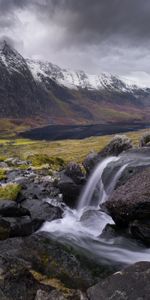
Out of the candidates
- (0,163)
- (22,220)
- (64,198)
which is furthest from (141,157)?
(0,163)

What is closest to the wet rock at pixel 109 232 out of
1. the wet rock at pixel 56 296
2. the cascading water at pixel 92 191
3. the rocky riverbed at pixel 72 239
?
the rocky riverbed at pixel 72 239

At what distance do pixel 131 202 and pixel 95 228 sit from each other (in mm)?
6619

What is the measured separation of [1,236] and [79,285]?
931 centimetres

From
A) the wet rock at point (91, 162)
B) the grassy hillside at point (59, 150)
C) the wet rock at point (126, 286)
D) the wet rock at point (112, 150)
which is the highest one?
the wet rock at point (112, 150)

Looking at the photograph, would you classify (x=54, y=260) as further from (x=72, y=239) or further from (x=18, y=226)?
(x=18, y=226)

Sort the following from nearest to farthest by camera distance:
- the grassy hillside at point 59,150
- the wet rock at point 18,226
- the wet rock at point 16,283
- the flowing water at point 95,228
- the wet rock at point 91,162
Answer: the wet rock at point 16,283 → the flowing water at point 95,228 → the wet rock at point 18,226 → the wet rock at point 91,162 → the grassy hillside at point 59,150

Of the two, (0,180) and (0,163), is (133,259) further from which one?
(0,163)

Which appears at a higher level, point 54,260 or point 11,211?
point 11,211

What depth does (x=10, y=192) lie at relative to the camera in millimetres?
36781

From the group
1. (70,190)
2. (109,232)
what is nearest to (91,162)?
(70,190)

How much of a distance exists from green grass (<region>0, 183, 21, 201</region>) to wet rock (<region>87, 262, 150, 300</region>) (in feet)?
73.3

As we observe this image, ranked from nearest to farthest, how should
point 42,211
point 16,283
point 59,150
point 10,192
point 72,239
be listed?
point 16,283
point 72,239
point 42,211
point 10,192
point 59,150

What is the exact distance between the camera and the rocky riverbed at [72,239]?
49.3ft

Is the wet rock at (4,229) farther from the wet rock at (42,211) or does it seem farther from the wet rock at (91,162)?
the wet rock at (91,162)
